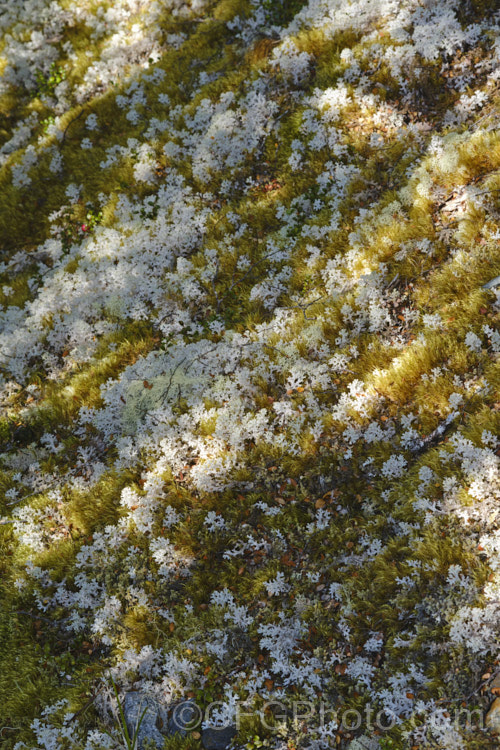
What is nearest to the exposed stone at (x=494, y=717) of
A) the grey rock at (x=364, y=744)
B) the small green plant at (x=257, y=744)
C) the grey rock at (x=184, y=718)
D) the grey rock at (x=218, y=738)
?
the grey rock at (x=364, y=744)

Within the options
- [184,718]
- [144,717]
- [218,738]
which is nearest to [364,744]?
[218,738]

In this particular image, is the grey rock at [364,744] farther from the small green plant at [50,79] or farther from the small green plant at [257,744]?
the small green plant at [50,79]

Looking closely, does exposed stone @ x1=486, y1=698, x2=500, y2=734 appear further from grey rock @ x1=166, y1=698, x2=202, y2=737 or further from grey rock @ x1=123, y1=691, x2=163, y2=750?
grey rock @ x1=123, y1=691, x2=163, y2=750

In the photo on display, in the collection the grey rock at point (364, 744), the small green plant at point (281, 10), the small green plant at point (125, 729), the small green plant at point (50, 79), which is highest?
the small green plant at point (50, 79)

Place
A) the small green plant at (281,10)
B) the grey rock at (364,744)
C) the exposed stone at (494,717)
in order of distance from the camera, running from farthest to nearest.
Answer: the small green plant at (281,10)
the grey rock at (364,744)
the exposed stone at (494,717)

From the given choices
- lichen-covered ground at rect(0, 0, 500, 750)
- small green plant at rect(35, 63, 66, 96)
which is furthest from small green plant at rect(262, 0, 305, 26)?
small green plant at rect(35, 63, 66, 96)

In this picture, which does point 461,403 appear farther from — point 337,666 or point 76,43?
point 76,43

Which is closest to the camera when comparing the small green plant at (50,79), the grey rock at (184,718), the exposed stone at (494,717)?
the exposed stone at (494,717)
